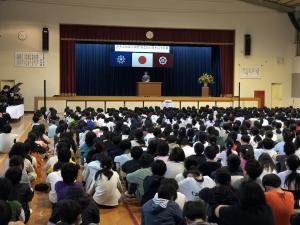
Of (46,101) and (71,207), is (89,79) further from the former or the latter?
(71,207)

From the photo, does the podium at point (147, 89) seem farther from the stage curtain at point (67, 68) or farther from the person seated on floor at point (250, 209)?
the person seated on floor at point (250, 209)

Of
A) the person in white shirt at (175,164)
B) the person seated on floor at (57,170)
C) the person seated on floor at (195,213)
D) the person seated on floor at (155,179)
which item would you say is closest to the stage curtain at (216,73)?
the person in white shirt at (175,164)

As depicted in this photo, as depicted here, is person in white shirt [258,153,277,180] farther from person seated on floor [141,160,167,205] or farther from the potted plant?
the potted plant

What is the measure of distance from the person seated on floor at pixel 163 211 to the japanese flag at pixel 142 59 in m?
15.8

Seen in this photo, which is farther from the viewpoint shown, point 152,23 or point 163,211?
point 152,23

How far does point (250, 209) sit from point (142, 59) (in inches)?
642

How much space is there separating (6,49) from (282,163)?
14.2m

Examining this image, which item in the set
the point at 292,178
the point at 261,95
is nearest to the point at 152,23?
the point at 261,95

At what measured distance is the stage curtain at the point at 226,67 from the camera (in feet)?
62.7

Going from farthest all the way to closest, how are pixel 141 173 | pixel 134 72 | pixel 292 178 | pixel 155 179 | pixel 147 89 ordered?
pixel 134 72 < pixel 147 89 < pixel 141 173 < pixel 292 178 < pixel 155 179

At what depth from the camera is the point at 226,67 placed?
62.9 feet

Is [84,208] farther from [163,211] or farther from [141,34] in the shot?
[141,34]

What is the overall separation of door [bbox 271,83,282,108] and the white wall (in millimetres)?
224

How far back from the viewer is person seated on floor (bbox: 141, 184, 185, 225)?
126 inches
